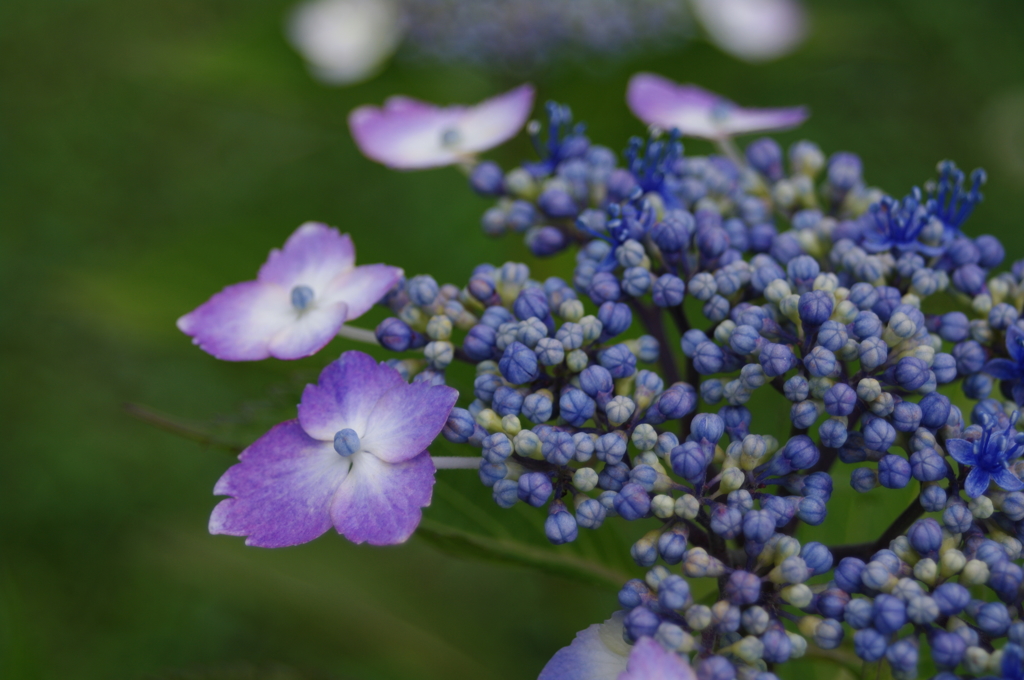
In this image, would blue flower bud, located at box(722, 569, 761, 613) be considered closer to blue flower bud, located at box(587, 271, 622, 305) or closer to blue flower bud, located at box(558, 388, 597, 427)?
blue flower bud, located at box(558, 388, 597, 427)

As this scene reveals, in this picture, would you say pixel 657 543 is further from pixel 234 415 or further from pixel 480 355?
pixel 234 415

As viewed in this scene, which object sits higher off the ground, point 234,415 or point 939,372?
point 939,372

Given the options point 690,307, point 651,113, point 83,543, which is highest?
point 651,113

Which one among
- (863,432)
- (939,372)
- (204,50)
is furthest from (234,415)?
(204,50)

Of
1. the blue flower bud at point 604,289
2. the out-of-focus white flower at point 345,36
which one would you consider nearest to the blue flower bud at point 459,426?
the blue flower bud at point 604,289

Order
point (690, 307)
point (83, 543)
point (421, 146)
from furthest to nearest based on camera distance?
1. point (83, 543)
2. point (690, 307)
3. point (421, 146)

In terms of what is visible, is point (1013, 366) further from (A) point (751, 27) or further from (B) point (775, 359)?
(A) point (751, 27)
